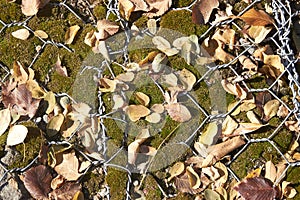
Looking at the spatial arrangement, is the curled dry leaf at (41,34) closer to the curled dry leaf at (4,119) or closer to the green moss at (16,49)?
Result: the green moss at (16,49)

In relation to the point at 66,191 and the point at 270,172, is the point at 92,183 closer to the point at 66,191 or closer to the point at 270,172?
the point at 66,191

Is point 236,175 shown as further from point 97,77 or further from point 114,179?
point 97,77

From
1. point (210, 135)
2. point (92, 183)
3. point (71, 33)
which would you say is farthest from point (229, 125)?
point (71, 33)

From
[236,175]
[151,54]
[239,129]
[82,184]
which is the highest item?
[151,54]

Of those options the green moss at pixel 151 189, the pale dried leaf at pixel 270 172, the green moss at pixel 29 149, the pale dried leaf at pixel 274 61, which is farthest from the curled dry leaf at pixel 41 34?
the pale dried leaf at pixel 270 172

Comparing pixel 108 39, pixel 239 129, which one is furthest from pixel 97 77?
pixel 239 129
